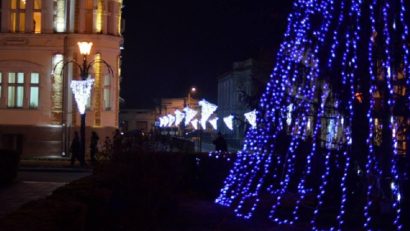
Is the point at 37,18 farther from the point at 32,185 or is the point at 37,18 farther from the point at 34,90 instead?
the point at 32,185

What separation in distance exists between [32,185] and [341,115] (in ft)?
44.3

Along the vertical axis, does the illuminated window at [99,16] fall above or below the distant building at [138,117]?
above

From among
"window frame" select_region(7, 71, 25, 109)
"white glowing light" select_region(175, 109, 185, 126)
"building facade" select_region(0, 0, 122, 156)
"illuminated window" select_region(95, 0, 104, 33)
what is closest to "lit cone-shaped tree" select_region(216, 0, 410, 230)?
"building facade" select_region(0, 0, 122, 156)

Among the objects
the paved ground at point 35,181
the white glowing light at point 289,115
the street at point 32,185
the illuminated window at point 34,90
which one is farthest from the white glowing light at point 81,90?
the white glowing light at point 289,115

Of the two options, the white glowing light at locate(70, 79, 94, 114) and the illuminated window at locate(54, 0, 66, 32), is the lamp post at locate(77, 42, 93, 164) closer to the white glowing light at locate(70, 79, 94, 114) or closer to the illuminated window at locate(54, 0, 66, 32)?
the white glowing light at locate(70, 79, 94, 114)

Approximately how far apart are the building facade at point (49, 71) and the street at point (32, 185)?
918cm

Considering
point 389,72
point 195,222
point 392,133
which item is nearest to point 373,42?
point 389,72

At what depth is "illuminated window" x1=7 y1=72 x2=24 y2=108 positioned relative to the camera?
39.9m

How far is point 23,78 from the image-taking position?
40.2 m

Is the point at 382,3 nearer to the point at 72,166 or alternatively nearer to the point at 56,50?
the point at 72,166

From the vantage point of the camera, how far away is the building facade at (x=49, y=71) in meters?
39.8

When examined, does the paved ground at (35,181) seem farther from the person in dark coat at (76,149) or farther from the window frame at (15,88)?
the window frame at (15,88)

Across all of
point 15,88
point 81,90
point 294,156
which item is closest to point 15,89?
point 15,88

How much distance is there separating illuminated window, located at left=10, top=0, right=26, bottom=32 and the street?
1207 cm
